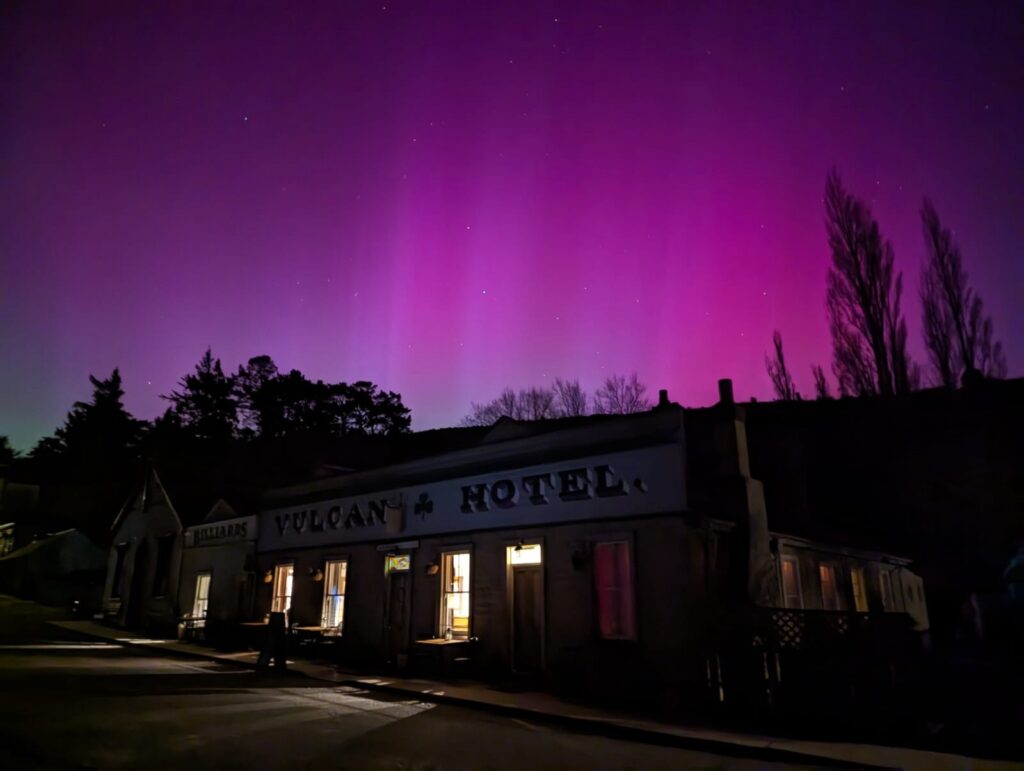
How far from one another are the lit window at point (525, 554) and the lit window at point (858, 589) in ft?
41.0

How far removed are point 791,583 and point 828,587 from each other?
11.4 ft

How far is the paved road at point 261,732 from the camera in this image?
7051mm

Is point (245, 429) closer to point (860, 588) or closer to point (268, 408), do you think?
point (268, 408)

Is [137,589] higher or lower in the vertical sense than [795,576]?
lower

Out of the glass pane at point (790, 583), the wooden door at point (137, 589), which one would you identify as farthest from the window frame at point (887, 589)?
the wooden door at point (137, 589)

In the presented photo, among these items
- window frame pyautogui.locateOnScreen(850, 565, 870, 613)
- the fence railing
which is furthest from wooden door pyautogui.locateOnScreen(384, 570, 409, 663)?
window frame pyautogui.locateOnScreen(850, 565, 870, 613)

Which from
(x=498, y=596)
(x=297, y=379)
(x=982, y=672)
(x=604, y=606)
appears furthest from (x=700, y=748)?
(x=297, y=379)

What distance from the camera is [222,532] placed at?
24.8m

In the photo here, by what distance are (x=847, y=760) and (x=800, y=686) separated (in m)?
2.02

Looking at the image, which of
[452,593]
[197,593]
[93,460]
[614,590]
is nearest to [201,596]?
[197,593]

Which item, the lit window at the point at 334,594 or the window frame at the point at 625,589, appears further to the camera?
the lit window at the point at 334,594

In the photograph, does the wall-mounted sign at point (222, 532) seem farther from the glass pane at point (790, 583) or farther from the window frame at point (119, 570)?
the glass pane at point (790, 583)

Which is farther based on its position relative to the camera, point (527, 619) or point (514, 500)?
point (514, 500)

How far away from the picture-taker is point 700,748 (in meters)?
8.47
